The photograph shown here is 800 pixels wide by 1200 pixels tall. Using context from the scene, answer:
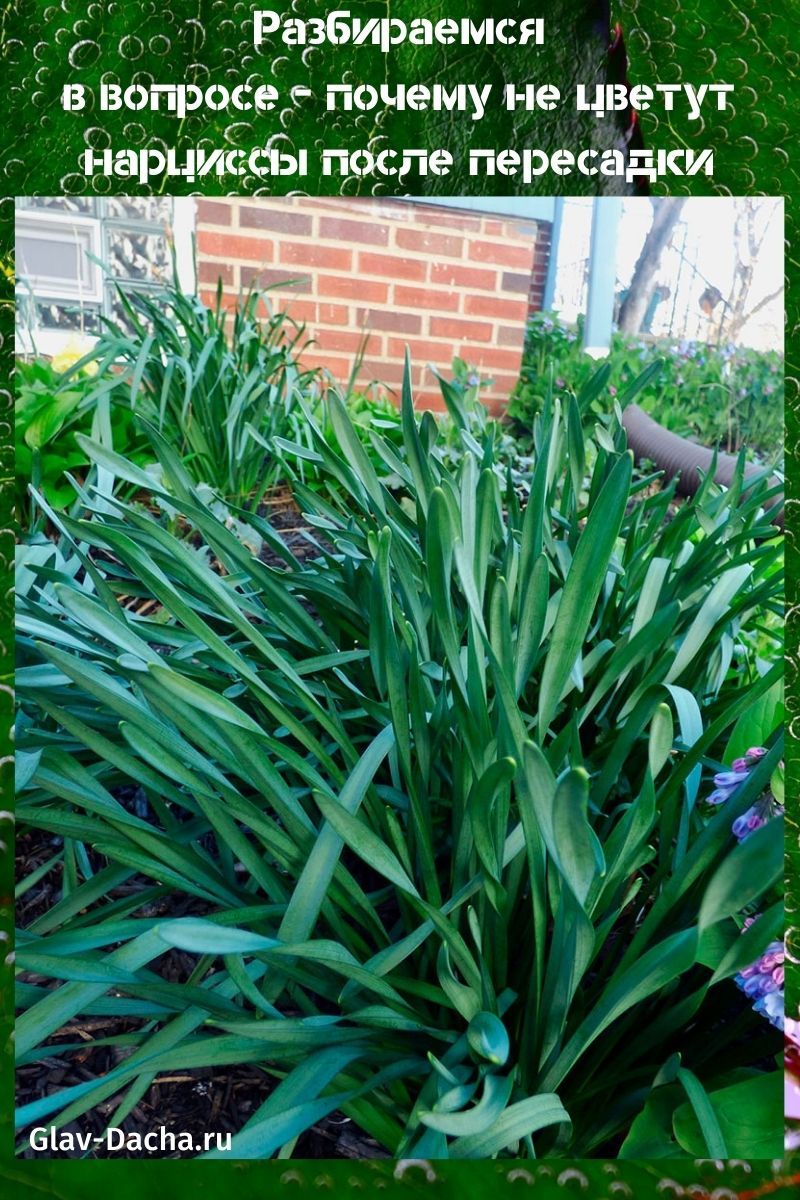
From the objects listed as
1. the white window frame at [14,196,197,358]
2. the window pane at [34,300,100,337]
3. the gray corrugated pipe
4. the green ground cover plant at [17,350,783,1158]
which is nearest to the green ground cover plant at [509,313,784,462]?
the gray corrugated pipe

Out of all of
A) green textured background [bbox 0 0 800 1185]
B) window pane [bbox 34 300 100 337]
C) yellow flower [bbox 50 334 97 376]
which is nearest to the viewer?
green textured background [bbox 0 0 800 1185]

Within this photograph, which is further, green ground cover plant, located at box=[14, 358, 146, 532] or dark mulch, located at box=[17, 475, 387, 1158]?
green ground cover plant, located at box=[14, 358, 146, 532]

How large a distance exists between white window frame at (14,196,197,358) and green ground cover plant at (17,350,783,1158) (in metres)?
0.16

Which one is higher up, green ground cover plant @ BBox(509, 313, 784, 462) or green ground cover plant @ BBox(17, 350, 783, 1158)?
green ground cover plant @ BBox(509, 313, 784, 462)

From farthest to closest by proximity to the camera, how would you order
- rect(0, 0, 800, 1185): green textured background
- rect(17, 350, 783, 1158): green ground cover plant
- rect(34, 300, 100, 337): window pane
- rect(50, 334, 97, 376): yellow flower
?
1. rect(50, 334, 97, 376): yellow flower
2. rect(34, 300, 100, 337): window pane
3. rect(0, 0, 800, 1185): green textured background
4. rect(17, 350, 783, 1158): green ground cover plant

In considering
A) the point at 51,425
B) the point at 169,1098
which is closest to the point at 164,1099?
the point at 169,1098

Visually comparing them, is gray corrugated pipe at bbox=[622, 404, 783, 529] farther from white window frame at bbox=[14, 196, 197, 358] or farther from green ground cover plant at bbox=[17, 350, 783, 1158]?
white window frame at bbox=[14, 196, 197, 358]

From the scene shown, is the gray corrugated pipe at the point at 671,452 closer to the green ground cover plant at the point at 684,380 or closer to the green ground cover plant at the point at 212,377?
the green ground cover plant at the point at 684,380

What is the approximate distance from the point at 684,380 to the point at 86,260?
438mm

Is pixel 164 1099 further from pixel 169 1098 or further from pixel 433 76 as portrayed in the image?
pixel 433 76

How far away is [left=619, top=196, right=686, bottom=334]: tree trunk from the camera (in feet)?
1.65

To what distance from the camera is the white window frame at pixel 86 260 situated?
51 centimetres

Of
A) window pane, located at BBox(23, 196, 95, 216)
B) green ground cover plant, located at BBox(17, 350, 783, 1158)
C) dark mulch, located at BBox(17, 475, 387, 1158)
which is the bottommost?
dark mulch, located at BBox(17, 475, 387, 1158)

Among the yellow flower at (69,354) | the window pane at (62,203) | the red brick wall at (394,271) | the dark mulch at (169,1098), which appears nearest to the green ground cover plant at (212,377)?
the yellow flower at (69,354)
